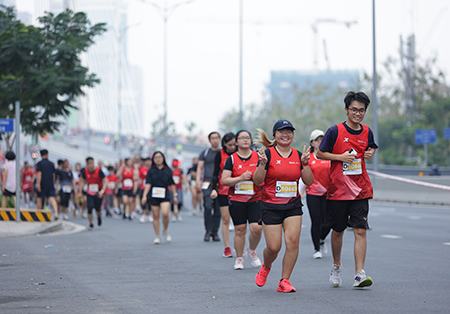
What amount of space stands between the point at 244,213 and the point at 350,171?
3188 millimetres

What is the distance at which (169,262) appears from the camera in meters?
14.9

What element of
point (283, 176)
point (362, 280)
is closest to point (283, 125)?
point (283, 176)

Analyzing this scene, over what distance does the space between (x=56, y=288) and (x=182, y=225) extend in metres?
14.4

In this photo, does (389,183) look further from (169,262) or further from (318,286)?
(318,286)

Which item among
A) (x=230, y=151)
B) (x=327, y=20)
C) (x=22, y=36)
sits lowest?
(x=230, y=151)

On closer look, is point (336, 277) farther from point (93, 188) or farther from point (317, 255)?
point (93, 188)

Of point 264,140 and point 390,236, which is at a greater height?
point 264,140

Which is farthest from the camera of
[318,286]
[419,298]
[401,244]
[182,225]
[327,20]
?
[327,20]

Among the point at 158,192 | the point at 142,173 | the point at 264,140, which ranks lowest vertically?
the point at 142,173

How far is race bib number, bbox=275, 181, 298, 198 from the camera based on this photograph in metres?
11.0

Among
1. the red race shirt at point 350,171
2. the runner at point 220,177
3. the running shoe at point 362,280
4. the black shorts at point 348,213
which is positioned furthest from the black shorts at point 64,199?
the running shoe at point 362,280

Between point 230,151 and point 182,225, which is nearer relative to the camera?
point 230,151

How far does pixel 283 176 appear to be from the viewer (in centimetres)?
1097

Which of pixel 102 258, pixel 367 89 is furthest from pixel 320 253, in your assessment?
pixel 367 89
